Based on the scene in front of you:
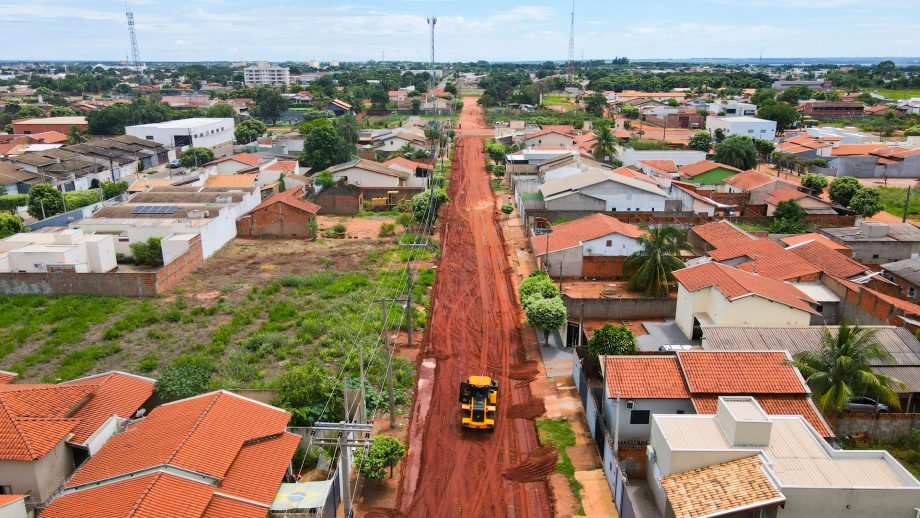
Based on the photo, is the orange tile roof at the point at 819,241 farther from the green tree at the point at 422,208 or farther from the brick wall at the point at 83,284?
the brick wall at the point at 83,284

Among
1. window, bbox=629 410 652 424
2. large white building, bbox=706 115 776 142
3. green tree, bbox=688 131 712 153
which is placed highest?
large white building, bbox=706 115 776 142

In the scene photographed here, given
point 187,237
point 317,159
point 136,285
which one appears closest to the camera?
point 136,285

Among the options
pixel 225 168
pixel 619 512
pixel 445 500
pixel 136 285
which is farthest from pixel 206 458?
pixel 225 168

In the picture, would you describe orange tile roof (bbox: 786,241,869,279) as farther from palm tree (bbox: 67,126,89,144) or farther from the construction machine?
palm tree (bbox: 67,126,89,144)

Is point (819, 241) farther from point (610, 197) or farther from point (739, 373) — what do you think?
point (739, 373)

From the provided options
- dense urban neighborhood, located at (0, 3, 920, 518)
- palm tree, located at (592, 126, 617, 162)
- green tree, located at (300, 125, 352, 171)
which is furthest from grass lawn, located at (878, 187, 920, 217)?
green tree, located at (300, 125, 352, 171)

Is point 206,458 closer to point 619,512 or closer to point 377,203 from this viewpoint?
point 619,512

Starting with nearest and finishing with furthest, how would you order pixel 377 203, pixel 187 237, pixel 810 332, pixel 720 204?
pixel 810 332 → pixel 187 237 → pixel 720 204 → pixel 377 203
